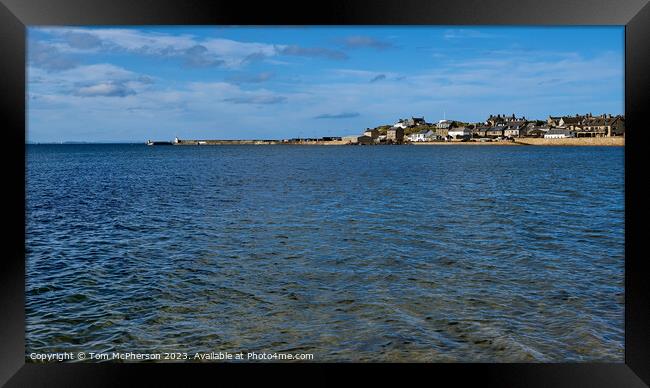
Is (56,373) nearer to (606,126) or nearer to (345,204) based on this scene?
(345,204)

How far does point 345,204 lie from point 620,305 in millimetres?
17322

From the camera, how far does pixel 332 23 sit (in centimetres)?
363

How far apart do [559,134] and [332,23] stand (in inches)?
4721

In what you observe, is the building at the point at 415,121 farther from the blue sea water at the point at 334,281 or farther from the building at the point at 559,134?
the blue sea water at the point at 334,281

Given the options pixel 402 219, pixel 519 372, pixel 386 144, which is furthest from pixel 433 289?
pixel 386 144

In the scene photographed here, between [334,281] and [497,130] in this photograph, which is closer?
[334,281]

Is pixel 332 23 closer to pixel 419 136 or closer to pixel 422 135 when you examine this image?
pixel 422 135

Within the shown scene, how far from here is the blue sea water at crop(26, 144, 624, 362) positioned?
7.04 m

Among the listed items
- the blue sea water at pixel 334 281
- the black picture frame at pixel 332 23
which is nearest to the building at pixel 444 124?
the blue sea water at pixel 334 281

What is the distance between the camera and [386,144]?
525 feet

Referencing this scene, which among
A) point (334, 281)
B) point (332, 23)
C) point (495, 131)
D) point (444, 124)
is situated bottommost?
point (334, 281)

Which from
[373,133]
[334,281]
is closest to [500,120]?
[373,133]

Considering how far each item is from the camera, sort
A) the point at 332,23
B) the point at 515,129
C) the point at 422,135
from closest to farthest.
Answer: the point at 332,23, the point at 515,129, the point at 422,135

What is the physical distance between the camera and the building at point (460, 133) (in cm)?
13225
